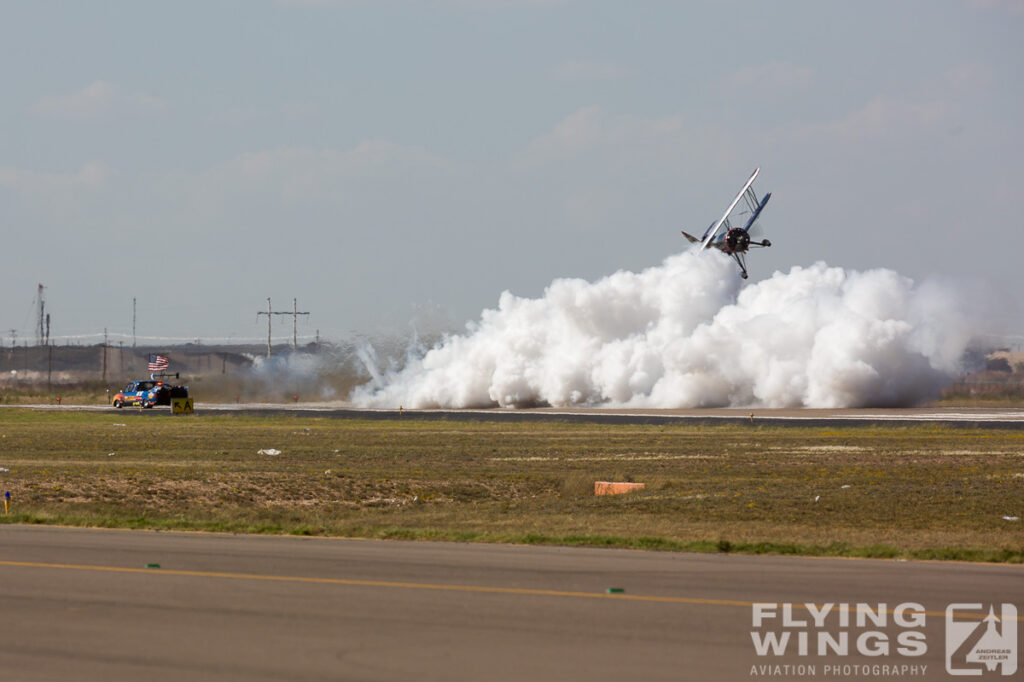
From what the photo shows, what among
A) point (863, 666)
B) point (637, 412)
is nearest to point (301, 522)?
point (863, 666)

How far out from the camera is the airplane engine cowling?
277 feet

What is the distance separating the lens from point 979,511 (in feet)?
77.8

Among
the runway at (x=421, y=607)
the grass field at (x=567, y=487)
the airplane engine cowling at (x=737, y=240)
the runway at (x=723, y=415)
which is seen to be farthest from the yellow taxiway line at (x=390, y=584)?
the airplane engine cowling at (x=737, y=240)

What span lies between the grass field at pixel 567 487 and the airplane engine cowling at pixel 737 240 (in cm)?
3081

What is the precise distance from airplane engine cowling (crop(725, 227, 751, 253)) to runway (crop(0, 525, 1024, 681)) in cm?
6837

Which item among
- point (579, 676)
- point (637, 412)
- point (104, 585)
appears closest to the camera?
point (579, 676)

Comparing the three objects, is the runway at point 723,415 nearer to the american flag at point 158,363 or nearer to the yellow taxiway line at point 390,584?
the american flag at point 158,363

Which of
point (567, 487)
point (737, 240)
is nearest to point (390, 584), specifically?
point (567, 487)

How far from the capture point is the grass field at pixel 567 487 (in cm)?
2075

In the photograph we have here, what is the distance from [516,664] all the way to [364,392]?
288ft

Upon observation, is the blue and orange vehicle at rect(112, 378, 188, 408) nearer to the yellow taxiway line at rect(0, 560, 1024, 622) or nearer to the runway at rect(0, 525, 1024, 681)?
the runway at rect(0, 525, 1024, 681)

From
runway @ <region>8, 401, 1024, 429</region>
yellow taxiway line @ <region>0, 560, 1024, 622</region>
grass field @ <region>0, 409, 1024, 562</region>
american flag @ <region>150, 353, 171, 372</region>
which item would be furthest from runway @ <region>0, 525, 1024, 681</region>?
american flag @ <region>150, 353, 171, 372</region>

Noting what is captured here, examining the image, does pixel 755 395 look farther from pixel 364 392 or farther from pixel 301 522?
pixel 301 522

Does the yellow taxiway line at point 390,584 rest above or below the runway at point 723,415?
below
